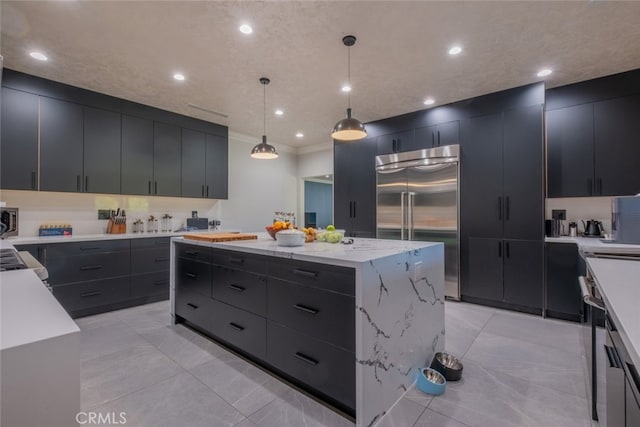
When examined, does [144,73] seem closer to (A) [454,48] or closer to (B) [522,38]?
(A) [454,48]

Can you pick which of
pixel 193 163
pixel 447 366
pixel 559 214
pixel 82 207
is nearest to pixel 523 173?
pixel 559 214

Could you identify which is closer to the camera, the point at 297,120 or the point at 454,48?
the point at 454,48

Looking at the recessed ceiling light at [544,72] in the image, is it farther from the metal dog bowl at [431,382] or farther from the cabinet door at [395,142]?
the metal dog bowl at [431,382]

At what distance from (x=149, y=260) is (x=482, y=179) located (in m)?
4.48

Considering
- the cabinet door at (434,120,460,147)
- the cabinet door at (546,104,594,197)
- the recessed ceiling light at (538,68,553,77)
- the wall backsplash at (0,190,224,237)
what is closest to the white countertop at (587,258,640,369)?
the cabinet door at (546,104,594,197)

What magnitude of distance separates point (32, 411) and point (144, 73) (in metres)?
3.56

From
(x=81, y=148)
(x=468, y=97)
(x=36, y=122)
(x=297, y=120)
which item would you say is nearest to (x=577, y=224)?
(x=468, y=97)

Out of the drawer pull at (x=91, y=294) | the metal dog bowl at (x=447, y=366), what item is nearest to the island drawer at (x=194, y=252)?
the drawer pull at (x=91, y=294)

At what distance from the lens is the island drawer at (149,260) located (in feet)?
12.3

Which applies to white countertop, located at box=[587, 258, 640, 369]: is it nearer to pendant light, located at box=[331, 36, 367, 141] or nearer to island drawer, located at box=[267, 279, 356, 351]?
island drawer, located at box=[267, 279, 356, 351]

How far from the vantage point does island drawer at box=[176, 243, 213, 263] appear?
2.61 metres

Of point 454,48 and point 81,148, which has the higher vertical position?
point 454,48

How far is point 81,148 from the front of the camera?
11.7 feet

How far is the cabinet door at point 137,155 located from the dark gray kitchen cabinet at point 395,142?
3.43 meters
